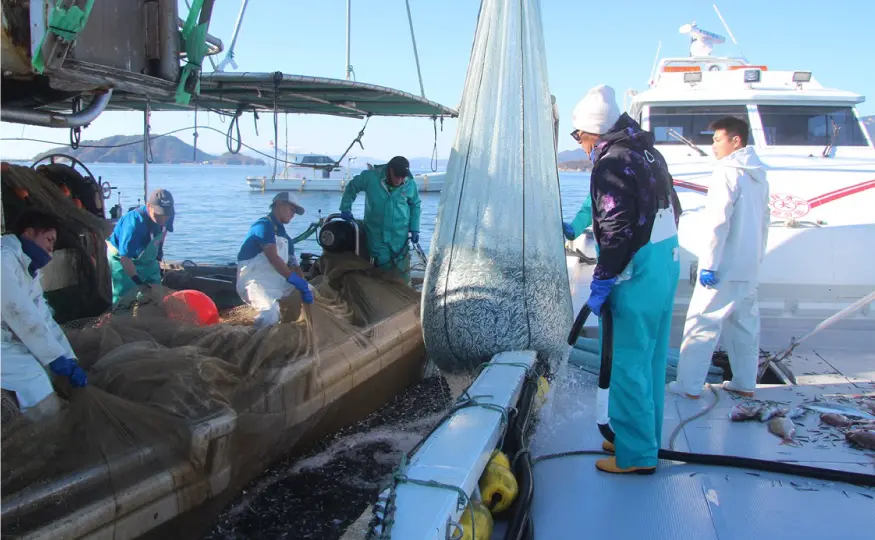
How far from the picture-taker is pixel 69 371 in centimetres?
304

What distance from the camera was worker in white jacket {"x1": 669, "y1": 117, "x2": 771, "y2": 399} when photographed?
4094 mm

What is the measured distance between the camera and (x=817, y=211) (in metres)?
5.92

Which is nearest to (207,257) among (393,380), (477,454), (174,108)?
(174,108)

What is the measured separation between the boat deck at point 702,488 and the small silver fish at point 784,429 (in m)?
0.05

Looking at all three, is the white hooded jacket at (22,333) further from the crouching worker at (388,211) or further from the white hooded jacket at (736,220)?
the white hooded jacket at (736,220)

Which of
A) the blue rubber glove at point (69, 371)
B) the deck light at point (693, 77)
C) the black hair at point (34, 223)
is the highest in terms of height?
the deck light at point (693, 77)

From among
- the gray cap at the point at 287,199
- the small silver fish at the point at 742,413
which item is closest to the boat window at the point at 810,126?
the small silver fish at the point at 742,413

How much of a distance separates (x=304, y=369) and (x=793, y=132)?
18.8 ft

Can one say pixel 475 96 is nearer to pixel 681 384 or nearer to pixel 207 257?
pixel 681 384

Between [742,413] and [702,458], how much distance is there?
81 centimetres

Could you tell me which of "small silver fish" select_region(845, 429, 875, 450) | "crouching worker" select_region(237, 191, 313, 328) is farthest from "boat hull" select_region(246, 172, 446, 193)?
"small silver fish" select_region(845, 429, 875, 450)

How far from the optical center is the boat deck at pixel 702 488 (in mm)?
2627

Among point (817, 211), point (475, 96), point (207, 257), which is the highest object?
point (475, 96)

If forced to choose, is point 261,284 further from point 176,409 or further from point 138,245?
point 176,409
